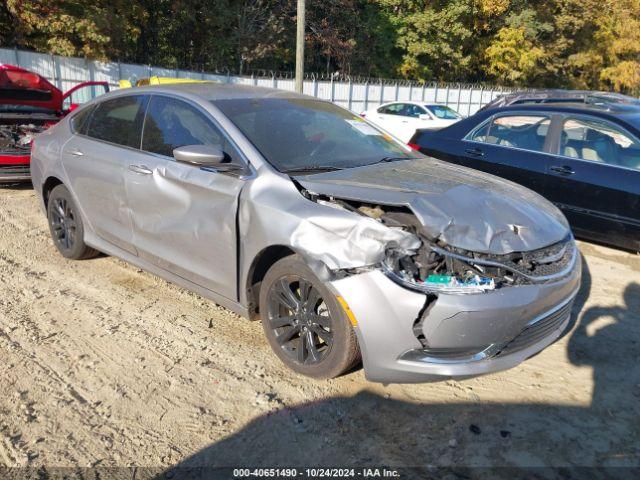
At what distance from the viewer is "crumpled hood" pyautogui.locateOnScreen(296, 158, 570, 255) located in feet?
9.28

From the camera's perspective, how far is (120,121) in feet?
14.5

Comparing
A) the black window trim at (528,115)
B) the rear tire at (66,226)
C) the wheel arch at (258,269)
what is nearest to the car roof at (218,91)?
the rear tire at (66,226)

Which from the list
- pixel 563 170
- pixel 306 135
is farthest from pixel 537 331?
pixel 563 170

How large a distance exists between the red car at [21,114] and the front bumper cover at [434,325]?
6453mm

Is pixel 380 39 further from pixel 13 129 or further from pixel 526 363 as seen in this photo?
pixel 526 363

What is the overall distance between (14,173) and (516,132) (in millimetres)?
6619

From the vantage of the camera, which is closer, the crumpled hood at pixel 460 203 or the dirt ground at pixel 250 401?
the dirt ground at pixel 250 401

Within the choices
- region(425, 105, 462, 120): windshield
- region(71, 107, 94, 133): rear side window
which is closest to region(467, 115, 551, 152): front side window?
region(71, 107, 94, 133): rear side window

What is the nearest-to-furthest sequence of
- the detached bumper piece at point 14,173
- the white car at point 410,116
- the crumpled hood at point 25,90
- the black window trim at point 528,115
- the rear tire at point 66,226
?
1. the rear tire at point 66,226
2. the black window trim at point 528,115
3. the detached bumper piece at point 14,173
4. the crumpled hood at point 25,90
5. the white car at point 410,116

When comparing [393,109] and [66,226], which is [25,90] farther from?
[393,109]

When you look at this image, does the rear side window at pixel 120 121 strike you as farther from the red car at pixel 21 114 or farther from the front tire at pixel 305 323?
the red car at pixel 21 114

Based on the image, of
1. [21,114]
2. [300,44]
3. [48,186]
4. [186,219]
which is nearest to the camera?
[186,219]

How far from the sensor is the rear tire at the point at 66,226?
4848mm

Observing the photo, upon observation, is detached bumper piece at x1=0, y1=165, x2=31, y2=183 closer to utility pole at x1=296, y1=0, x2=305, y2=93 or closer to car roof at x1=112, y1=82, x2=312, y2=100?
car roof at x1=112, y1=82, x2=312, y2=100
